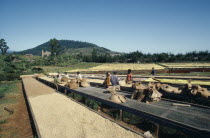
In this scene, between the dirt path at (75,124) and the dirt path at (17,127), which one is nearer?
the dirt path at (75,124)

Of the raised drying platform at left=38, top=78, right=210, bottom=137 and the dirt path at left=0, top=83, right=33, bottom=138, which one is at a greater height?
the raised drying platform at left=38, top=78, right=210, bottom=137

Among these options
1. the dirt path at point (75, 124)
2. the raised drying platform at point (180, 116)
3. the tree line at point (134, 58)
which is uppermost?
the tree line at point (134, 58)

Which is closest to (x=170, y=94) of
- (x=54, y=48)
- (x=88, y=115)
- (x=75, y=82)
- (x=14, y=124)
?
(x=88, y=115)

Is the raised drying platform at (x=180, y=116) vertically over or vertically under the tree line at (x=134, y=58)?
under

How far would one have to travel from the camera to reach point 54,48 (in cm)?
8400

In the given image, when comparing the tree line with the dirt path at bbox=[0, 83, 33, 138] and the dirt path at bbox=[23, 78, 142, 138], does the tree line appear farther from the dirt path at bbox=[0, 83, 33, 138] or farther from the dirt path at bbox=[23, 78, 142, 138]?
the dirt path at bbox=[23, 78, 142, 138]

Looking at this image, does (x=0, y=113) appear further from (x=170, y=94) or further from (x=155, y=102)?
(x=170, y=94)

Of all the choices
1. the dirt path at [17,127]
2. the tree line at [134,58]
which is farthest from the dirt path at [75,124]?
the tree line at [134,58]

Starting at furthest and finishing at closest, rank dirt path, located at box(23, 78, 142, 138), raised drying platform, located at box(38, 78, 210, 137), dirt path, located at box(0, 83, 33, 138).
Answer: dirt path, located at box(0, 83, 33, 138) < dirt path, located at box(23, 78, 142, 138) < raised drying platform, located at box(38, 78, 210, 137)

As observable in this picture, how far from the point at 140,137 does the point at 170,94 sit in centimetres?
398

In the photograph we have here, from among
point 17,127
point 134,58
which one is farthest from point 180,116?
point 134,58

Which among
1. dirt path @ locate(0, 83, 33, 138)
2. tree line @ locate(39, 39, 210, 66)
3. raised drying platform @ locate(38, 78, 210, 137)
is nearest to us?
raised drying platform @ locate(38, 78, 210, 137)

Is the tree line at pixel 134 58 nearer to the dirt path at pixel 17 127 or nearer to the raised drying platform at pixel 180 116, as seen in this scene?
the dirt path at pixel 17 127

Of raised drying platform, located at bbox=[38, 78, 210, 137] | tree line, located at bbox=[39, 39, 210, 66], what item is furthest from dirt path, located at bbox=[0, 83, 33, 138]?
tree line, located at bbox=[39, 39, 210, 66]
